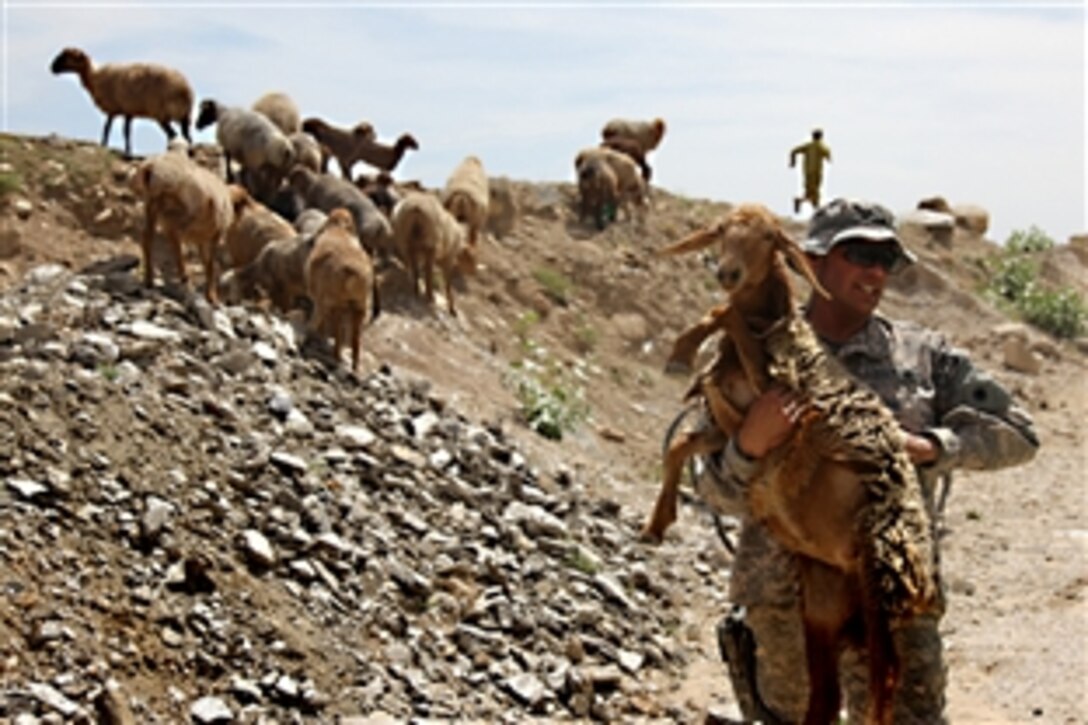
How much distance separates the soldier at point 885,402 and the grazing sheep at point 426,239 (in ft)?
32.9

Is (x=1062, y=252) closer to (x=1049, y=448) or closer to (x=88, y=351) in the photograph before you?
(x=1049, y=448)

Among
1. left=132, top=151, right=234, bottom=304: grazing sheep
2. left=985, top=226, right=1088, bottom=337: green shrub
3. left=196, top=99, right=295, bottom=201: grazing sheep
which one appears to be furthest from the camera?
left=985, top=226, right=1088, bottom=337: green shrub

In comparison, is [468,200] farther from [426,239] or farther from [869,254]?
[869,254]

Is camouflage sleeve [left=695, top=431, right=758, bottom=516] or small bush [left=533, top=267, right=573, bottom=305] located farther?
small bush [left=533, top=267, right=573, bottom=305]

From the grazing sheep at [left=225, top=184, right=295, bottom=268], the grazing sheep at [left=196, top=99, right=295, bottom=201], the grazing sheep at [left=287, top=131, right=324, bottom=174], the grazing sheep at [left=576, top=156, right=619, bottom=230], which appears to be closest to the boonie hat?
the grazing sheep at [left=225, top=184, right=295, bottom=268]

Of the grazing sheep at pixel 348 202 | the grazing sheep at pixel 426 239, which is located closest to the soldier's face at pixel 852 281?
the grazing sheep at pixel 426 239

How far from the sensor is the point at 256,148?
16.4 metres

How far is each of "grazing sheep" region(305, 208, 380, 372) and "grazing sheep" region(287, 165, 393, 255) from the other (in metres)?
3.29

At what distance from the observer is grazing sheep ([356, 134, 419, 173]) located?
70.7ft

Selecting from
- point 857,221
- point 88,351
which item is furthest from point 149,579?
point 857,221

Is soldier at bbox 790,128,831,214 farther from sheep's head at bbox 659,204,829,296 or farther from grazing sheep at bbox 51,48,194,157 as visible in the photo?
sheep's head at bbox 659,204,829,296

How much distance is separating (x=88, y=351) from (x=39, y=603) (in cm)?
284

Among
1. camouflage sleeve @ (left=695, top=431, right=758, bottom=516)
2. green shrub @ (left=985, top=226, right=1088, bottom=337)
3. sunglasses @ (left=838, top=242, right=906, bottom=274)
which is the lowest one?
green shrub @ (left=985, top=226, right=1088, bottom=337)

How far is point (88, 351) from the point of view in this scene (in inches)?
376
